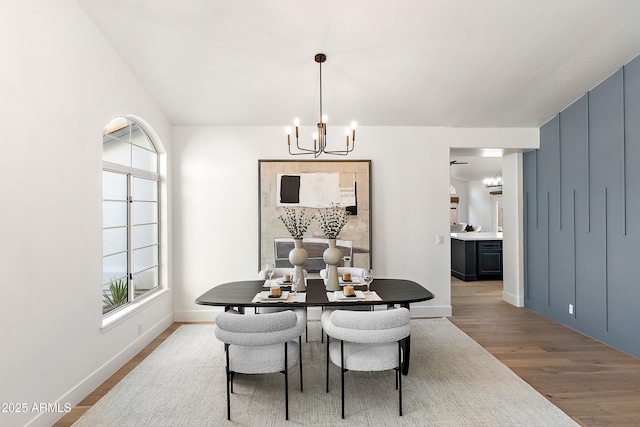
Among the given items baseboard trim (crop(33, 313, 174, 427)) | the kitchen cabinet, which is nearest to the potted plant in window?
baseboard trim (crop(33, 313, 174, 427))

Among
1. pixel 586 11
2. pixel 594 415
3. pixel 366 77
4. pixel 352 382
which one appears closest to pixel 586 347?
pixel 594 415

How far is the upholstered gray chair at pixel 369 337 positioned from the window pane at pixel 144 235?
2.46m

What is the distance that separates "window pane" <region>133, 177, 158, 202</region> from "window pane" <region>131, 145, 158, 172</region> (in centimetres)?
14

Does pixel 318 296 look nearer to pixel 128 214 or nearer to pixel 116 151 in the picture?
pixel 128 214

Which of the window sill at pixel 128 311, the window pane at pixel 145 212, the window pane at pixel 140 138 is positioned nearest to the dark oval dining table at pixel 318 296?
the window sill at pixel 128 311

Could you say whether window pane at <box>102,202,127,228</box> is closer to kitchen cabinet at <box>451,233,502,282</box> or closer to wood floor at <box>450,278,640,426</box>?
wood floor at <box>450,278,640,426</box>

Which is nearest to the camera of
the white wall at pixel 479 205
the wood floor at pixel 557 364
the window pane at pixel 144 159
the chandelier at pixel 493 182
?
the wood floor at pixel 557 364

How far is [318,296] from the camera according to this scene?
113 inches

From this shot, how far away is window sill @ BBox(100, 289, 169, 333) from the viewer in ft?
10.1

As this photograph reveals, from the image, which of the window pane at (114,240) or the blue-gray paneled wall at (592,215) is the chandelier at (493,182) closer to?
the blue-gray paneled wall at (592,215)

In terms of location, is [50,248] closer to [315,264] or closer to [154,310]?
[154,310]

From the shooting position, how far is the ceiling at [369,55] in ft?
9.36

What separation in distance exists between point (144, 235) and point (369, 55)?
120 inches

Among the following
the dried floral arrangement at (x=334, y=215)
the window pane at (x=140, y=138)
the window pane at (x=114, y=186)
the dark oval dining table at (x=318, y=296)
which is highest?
the window pane at (x=140, y=138)
